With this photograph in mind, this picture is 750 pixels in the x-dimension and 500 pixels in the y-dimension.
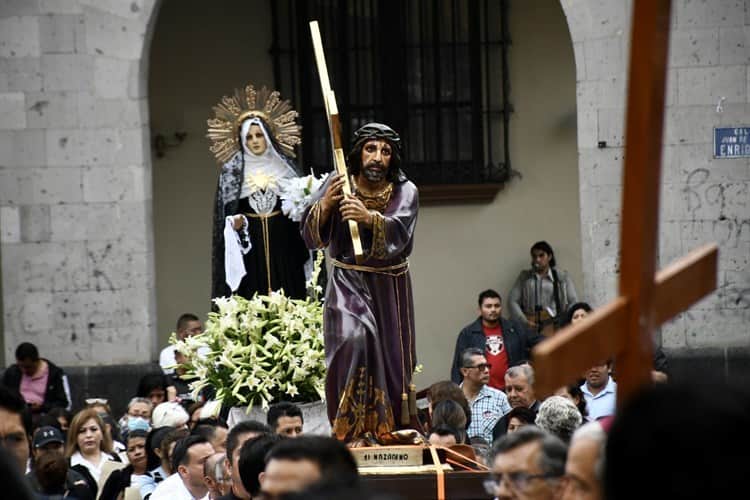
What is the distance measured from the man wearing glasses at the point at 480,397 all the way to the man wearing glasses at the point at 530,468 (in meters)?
5.35

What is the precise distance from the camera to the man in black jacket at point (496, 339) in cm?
1226

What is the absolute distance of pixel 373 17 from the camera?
1584cm

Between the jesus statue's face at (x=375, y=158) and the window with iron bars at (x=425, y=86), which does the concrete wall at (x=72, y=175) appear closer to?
the window with iron bars at (x=425, y=86)

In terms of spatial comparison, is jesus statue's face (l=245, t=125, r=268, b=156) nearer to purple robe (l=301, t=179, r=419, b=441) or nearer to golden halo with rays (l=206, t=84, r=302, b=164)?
golden halo with rays (l=206, t=84, r=302, b=164)

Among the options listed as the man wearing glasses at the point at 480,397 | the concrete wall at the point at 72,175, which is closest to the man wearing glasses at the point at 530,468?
the man wearing glasses at the point at 480,397

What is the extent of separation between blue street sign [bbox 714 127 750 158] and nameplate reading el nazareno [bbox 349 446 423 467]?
7017 millimetres

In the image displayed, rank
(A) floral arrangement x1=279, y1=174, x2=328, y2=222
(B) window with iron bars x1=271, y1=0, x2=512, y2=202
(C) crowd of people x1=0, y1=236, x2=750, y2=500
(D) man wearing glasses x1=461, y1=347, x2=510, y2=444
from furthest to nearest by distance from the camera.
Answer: (B) window with iron bars x1=271, y1=0, x2=512, y2=202 < (A) floral arrangement x1=279, y1=174, x2=328, y2=222 < (D) man wearing glasses x1=461, y1=347, x2=510, y2=444 < (C) crowd of people x1=0, y1=236, x2=750, y2=500

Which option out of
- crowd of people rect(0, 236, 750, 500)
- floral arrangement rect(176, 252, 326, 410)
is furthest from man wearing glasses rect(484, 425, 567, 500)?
floral arrangement rect(176, 252, 326, 410)

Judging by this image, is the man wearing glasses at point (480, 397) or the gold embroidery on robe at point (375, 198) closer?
the gold embroidery on robe at point (375, 198)

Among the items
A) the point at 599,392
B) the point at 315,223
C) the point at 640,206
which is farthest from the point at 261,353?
the point at 640,206

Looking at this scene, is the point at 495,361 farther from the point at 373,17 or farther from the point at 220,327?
the point at 373,17

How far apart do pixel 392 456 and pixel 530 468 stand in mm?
3261

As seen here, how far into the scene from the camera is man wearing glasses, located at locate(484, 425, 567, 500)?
4453mm

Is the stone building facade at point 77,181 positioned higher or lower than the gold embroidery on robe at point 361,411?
higher
